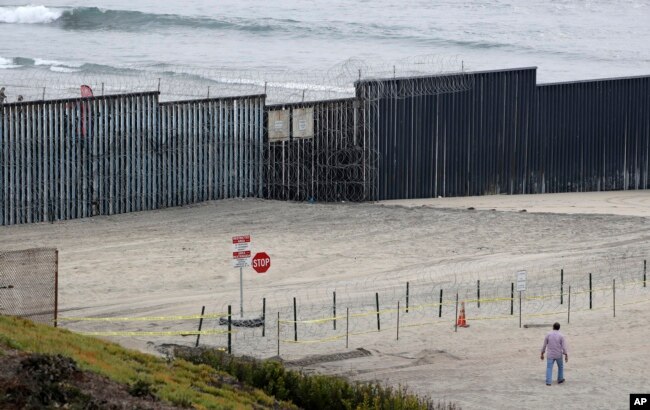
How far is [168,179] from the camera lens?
41.8 metres

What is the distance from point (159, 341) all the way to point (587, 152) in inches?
972

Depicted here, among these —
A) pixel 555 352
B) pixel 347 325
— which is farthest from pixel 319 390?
pixel 347 325

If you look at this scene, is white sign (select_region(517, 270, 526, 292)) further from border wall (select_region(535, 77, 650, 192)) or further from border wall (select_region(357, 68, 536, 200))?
border wall (select_region(535, 77, 650, 192))

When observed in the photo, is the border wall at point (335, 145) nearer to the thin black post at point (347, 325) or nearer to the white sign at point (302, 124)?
the white sign at point (302, 124)

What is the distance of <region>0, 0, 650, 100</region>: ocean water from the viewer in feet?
224

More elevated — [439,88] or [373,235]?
[439,88]

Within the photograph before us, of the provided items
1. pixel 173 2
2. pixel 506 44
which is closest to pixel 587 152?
pixel 506 44

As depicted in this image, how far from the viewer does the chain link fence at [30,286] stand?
87.0ft

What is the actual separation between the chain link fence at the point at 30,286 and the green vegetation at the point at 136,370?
291 cm

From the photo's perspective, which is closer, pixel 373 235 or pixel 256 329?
pixel 256 329

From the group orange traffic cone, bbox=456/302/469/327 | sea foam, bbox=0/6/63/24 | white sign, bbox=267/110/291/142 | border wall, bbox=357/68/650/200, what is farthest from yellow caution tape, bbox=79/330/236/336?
sea foam, bbox=0/6/63/24

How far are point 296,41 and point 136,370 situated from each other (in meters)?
68.3

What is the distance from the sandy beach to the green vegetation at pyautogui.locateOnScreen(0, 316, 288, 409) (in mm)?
3217

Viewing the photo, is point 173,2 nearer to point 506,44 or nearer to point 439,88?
point 506,44
